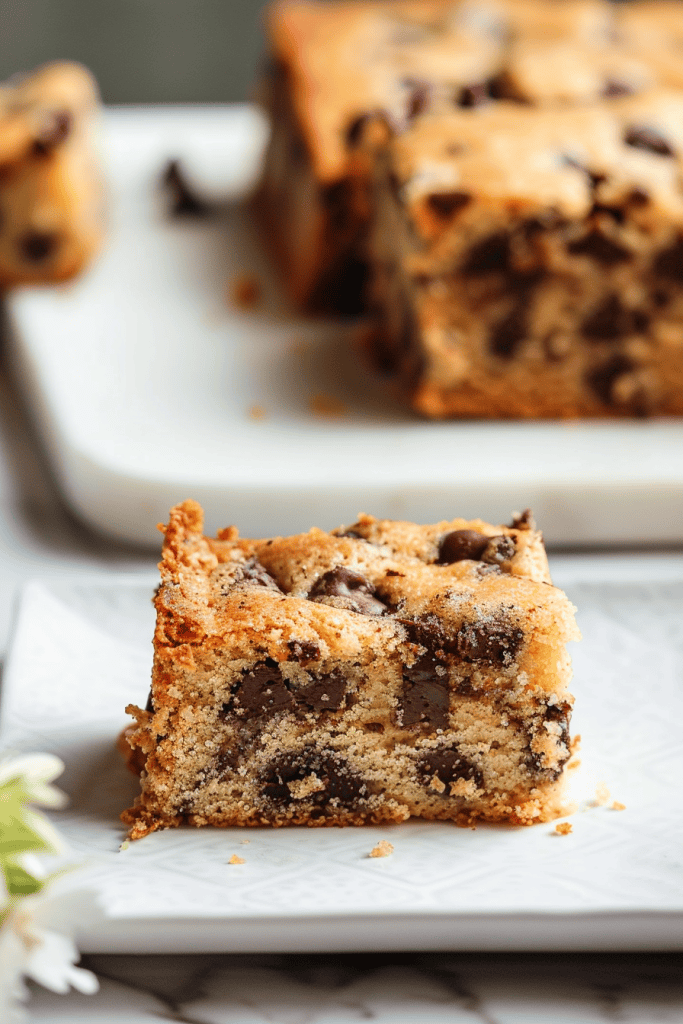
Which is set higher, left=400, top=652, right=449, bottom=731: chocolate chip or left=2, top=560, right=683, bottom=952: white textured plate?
left=400, top=652, right=449, bottom=731: chocolate chip

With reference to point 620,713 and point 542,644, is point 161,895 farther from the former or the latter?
point 620,713

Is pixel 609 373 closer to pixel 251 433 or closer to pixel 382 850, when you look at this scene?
pixel 251 433

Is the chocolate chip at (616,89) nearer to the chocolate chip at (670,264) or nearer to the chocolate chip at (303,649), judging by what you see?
the chocolate chip at (670,264)

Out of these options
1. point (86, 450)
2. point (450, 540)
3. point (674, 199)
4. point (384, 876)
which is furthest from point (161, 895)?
point (674, 199)

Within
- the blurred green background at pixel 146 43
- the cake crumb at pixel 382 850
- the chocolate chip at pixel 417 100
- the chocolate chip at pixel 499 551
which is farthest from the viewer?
the blurred green background at pixel 146 43

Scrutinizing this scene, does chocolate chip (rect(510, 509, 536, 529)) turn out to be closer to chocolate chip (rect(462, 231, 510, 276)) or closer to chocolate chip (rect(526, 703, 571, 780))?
chocolate chip (rect(526, 703, 571, 780))

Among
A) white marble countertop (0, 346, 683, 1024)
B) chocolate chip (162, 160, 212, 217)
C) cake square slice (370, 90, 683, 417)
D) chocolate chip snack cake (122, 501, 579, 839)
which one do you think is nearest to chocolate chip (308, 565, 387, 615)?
chocolate chip snack cake (122, 501, 579, 839)

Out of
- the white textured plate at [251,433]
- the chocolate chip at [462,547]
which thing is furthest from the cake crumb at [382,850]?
the white textured plate at [251,433]
